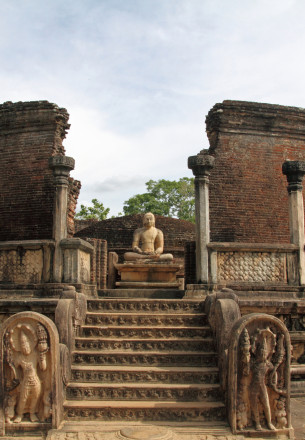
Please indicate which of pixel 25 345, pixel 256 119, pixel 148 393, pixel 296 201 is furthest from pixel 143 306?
pixel 256 119

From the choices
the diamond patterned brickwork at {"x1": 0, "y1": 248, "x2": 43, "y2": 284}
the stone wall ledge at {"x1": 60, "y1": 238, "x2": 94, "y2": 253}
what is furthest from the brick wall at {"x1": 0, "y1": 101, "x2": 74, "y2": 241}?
the stone wall ledge at {"x1": 60, "y1": 238, "x2": 94, "y2": 253}

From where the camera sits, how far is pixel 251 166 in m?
13.1

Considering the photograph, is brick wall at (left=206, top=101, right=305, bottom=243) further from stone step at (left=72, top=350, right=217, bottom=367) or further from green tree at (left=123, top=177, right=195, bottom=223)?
green tree at (left=123, top=177, right=195, bottom=223)

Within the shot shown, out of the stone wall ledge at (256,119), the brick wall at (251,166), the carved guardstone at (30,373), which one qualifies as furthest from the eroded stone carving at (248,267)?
the stone wall ledge at (256,119)

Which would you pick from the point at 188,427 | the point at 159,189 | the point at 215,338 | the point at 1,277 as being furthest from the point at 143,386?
the point at 159,189

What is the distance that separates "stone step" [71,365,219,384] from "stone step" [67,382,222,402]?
167mm

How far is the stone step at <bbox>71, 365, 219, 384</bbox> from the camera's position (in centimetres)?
496

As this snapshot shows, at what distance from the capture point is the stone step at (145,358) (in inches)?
206

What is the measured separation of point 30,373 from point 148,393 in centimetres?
130

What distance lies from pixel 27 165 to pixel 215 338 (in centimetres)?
894

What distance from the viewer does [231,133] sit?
13062 millimetres

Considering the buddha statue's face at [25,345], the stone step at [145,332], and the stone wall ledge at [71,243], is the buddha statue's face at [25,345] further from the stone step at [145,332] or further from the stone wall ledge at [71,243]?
the stone wall ledge at [71,243]

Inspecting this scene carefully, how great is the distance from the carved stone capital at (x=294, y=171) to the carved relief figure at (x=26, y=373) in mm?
5702

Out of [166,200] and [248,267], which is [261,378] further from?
[166,200]
